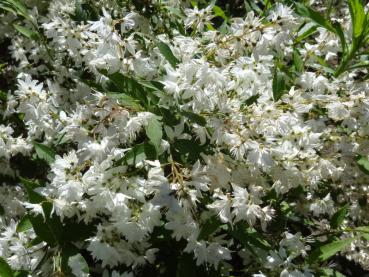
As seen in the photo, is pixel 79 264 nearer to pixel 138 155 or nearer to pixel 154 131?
pixel 138 155

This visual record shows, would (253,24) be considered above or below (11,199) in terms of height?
above

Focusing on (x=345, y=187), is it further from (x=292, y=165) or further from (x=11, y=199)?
(x=11, y=199)

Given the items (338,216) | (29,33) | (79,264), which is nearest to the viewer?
(79,264)

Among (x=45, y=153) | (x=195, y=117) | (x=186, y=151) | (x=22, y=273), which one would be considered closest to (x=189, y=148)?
(x=186, y=151)

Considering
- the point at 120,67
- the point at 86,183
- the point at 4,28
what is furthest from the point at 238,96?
the point at 4,28

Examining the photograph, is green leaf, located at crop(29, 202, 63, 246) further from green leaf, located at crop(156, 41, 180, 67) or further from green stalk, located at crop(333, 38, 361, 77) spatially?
green stalk, located at crop(333, 38, 361, 77)

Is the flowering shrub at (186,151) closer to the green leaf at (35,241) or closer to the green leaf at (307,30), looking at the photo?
the green leaf at (35,241)

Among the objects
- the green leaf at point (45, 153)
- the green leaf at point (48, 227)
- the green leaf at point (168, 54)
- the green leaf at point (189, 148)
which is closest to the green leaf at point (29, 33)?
the green leaf at point (45, 153)
